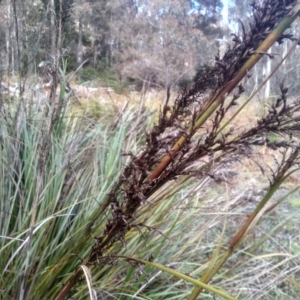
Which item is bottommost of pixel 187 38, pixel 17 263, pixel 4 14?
pixel 187 38

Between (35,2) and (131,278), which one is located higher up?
(35,2)

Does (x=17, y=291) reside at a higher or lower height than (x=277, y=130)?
lower

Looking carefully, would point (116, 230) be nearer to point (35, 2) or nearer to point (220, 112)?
point (220, 112)

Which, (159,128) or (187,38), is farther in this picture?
(187,38)

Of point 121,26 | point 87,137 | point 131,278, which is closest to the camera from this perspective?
point 131,278

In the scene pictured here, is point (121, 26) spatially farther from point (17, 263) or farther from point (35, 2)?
point (17, 263)

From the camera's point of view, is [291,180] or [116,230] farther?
[291,180]

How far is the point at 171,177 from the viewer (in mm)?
518

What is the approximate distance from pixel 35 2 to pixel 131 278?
1.17m

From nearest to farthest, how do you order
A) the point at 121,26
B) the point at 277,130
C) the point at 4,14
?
the point at 277,130
the point at 4,14
the point at 121,26

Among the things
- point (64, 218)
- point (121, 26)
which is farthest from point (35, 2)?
point (121, 26)

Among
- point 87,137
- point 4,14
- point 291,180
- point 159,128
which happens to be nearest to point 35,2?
point 4,14

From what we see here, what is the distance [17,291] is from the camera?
90 cm

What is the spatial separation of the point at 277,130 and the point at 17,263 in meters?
0.76
